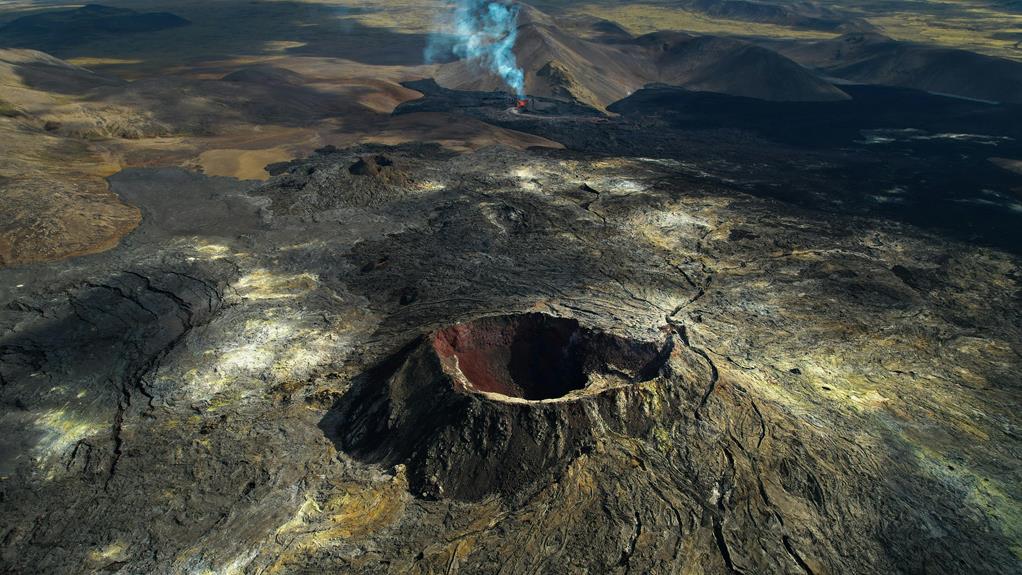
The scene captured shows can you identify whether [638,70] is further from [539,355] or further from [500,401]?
[500,401]

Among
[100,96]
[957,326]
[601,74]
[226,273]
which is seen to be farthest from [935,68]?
[100,96]

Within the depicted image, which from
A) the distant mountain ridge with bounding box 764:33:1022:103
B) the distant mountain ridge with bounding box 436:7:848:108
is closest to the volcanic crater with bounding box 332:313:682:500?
the distant mountain ridge with bounding box 436:7:848:108

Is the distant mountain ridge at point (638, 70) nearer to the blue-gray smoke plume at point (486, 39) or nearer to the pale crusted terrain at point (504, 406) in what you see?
the blue-gray smoke plume at point (486, 39)

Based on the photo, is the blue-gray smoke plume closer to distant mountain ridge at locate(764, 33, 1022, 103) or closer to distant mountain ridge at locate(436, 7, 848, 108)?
distant mountain ridge at locate(436, 7, 848, 108)

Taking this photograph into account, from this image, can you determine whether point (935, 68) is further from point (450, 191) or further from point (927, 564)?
point (927, 564)

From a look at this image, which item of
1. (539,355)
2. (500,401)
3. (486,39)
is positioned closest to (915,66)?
(486,39)

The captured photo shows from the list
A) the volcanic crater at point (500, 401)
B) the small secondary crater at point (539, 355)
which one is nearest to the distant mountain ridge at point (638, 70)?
the small secondary crater at point (539, 355)
